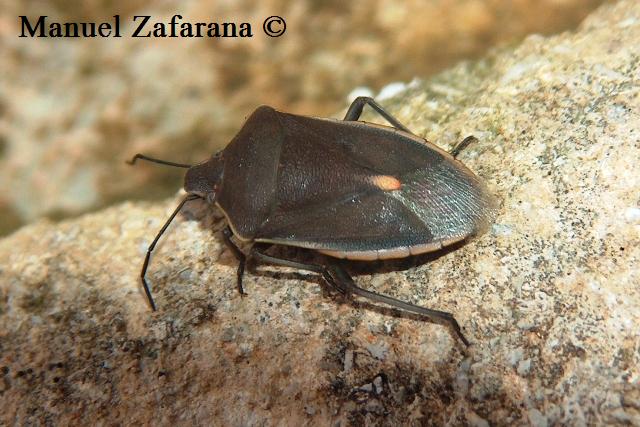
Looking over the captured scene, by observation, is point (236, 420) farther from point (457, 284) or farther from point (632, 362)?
point (632, 362)

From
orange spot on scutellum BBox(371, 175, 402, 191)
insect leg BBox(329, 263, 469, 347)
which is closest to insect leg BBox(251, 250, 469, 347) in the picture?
insect leg BBox(329, 263, 469, 347)

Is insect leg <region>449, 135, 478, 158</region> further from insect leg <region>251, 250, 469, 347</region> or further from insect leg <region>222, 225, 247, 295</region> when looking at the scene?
insect leg <region>222, 225, 247, 295</region>

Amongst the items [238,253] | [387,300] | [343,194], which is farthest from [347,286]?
[238,253]

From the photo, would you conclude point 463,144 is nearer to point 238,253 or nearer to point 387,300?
point 387,300

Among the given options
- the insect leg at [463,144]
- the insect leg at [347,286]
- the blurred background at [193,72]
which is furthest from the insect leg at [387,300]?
the blurred background at [193,72]

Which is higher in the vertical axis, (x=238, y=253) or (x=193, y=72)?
(x=193, y=72)

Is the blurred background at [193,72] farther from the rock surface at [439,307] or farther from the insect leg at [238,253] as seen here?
the insect leg at [238,253]

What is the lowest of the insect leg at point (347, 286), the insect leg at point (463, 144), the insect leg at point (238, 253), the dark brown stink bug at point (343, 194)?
the insect leg at point (238, 253)
